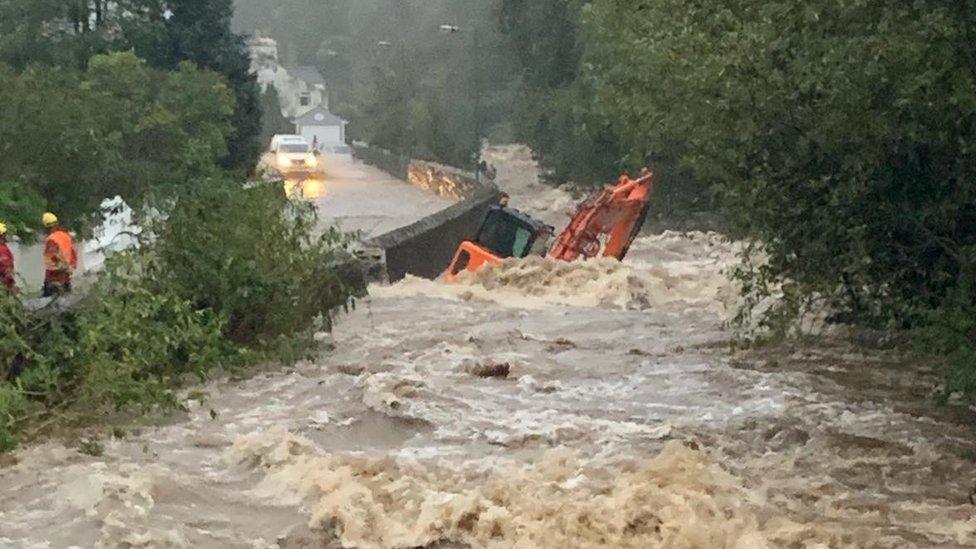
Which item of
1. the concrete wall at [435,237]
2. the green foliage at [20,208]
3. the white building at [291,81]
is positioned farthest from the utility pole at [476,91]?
the white building at [291,81]

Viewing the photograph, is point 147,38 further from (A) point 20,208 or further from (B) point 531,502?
(B) point 531,502

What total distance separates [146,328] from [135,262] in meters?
1.24

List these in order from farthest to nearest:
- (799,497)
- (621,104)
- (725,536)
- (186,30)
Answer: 1. (186,30)
2. (621,104)
3. (799,497)
4. (725,536)

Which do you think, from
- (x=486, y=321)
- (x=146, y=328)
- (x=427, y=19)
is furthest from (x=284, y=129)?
(x=146, y=328)

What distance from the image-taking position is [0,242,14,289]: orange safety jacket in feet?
37.8

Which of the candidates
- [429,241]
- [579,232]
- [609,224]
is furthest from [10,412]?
[429,241]

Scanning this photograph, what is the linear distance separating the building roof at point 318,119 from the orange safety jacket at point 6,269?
85.2 m

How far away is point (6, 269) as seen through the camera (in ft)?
41.8

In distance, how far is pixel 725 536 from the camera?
26.6 ft

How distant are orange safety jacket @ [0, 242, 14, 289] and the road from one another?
17.2 metres

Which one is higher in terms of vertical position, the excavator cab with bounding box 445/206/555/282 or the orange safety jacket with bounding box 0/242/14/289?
the orange safety jacket with bounding box 0/242/14/289

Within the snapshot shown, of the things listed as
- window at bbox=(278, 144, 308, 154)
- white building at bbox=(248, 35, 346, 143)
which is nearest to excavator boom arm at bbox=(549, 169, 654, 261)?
window at bbox=(278, 144, 308, 154)

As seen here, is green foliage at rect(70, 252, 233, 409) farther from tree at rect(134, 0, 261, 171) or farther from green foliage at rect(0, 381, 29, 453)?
tree at rect(134, 0, 261, 171)

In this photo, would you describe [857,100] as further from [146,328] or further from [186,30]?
[186,30]
